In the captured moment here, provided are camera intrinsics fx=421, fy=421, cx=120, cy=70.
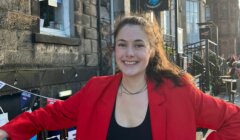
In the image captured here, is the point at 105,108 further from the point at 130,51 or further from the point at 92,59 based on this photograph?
the point at 92,59

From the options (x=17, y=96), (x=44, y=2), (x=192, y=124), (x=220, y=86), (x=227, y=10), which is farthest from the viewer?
(x=227, y=10)

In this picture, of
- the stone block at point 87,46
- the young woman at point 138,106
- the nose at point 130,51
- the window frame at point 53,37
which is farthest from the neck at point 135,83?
the stone block at point 87,46

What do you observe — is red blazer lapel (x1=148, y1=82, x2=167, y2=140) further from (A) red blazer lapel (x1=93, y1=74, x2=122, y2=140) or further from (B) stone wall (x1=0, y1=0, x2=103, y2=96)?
(B) stone wall (x1=0, y1=0, x2=103, y2=96)

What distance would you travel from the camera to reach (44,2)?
598 centimetres

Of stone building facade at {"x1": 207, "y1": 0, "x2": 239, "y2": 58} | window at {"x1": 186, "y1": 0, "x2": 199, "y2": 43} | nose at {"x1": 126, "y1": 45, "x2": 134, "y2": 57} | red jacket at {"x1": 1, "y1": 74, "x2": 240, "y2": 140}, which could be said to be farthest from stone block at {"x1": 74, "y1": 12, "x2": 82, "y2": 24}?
stone building facade at {"x1": 207, "y1": 0, "x2": 239, "y2": 58}

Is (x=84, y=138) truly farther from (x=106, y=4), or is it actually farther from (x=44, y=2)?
(x=106, y=4)

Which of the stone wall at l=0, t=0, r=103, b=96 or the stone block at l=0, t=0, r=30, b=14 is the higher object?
the stone block at l=0, t=0, r=30, b=14

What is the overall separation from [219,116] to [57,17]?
13.9ft

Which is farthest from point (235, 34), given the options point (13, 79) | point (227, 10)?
point (13, 79)

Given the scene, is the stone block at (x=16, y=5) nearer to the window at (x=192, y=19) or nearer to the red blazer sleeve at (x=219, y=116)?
the red blazer sleeve at (x=219, y=116)

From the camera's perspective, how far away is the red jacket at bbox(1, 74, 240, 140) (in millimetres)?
2617

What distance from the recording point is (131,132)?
265cm

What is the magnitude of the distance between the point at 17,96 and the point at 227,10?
149ft

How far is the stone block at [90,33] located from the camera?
697 centimetres
